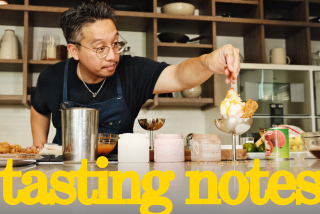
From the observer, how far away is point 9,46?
9.11ft

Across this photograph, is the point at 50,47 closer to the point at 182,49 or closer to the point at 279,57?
the point at 182,49

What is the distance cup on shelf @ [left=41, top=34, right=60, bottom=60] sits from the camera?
2.82m

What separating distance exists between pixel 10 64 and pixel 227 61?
7.82 feet

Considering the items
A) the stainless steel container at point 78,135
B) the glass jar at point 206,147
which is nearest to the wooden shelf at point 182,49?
the glass jar at point 206,147

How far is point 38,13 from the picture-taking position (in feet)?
9.20

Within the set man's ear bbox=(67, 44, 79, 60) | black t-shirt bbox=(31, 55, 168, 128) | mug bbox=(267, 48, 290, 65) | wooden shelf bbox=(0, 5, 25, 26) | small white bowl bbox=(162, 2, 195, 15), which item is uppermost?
small white bowl bbox=(162, 2, 195, 15)

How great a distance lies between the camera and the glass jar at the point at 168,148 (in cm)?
105

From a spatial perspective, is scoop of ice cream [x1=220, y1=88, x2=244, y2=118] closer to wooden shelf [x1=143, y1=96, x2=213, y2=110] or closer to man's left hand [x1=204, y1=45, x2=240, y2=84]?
man's left hand [x1=204, y1=45, x2=240, y2=84]

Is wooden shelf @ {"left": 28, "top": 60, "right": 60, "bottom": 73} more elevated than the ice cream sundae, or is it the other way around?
wooden shelf @ {"left": 28, "top": 60, "right": 60, "bottom": 73}

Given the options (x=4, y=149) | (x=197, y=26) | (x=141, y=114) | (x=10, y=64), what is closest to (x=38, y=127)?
(x=4, y=149)

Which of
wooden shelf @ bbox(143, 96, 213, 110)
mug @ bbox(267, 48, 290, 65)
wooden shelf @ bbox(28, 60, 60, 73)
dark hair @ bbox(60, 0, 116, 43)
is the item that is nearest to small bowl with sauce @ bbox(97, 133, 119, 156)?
dark hair @ bbox(60, 0, 116, 43)

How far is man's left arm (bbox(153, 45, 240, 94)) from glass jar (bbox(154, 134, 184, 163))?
A: 277mm

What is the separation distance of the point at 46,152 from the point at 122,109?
51 centimetres

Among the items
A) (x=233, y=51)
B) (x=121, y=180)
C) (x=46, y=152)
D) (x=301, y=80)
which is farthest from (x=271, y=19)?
(x=121, y=180)
